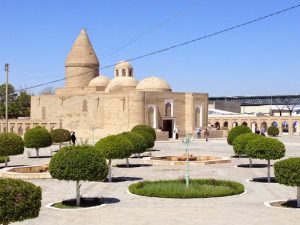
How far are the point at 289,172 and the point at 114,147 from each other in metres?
7.22

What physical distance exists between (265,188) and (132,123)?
31.8m

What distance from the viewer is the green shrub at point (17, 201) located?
7.28 m

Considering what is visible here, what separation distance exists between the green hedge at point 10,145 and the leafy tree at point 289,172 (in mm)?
13662

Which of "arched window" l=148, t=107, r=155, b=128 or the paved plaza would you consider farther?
"arched window" l=148, t=107, r=155, b=128

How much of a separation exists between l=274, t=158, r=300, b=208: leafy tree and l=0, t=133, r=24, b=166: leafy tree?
1366 centimetres

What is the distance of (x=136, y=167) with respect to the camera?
2316 cm

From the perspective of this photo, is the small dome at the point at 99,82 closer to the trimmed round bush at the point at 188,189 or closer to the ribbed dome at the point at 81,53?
the ribbed dome at the point at 81,53

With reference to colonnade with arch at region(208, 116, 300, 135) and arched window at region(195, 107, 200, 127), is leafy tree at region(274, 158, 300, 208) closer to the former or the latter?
arched window at region(195, 107, 200, 127)

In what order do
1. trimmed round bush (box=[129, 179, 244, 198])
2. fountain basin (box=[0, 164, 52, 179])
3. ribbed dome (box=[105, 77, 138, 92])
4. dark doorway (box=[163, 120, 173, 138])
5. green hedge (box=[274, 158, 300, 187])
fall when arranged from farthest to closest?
ribbed dome (box=[105, 77, 138, 92])
dark doorway (box=[163, 120, 173, 138])
fountain basin (box=[0, 164, 52, 179])
trimmed round bush (box=[129, 179, 244, 198])
green hedge (box=[274, 158, 300, 187])

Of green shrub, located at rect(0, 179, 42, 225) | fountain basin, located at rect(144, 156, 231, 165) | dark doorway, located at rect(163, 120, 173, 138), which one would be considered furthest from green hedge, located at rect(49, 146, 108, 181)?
dark doorway, located at rect(163, 120, 173, 138)

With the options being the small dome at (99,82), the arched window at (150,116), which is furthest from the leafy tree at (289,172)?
the small dome at (99,82)

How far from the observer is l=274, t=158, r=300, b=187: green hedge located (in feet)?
40.6

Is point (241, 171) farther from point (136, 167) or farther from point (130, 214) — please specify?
point (130, 214)

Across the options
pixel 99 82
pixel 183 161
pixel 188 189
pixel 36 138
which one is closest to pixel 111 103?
pixel 99 82
